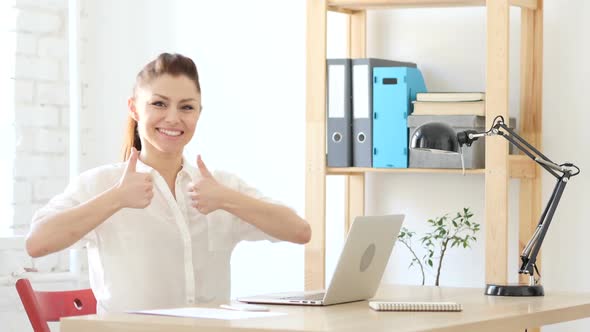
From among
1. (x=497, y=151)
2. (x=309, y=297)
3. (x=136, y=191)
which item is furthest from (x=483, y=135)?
(x=136, y=191)

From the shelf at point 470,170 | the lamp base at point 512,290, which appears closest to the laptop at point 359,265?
the lamp base at point 512,290

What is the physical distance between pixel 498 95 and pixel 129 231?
1288mm

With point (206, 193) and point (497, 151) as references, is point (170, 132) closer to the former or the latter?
point (206, 193)

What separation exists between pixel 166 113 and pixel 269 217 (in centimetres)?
39

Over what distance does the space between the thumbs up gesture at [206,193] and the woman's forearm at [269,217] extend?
0.11 feet

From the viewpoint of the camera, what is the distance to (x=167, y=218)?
292 centimetres

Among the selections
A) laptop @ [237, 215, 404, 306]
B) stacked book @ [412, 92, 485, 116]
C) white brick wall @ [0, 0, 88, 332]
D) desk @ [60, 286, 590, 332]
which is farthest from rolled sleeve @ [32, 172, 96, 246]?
white brick wall @ [0, 0, 88, 332]

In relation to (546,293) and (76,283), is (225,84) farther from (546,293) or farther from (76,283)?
(546,293)

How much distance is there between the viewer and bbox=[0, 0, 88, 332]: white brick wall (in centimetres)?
418

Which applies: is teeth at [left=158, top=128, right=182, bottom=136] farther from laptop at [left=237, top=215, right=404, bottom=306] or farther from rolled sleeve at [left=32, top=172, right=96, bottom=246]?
laptop at [left=237, top=215, right=404, bottom=306]

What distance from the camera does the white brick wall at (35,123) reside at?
418 cm

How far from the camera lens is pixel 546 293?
3.07 metres

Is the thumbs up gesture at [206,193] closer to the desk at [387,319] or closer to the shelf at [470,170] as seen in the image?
the desk at [387,319]

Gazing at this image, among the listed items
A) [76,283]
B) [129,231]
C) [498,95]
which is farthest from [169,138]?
[76,283]
